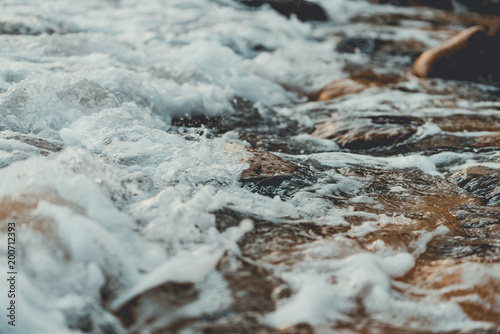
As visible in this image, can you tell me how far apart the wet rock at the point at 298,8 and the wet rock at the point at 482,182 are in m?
8.92

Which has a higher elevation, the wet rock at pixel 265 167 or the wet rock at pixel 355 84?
the wet rock at pixel 265 167

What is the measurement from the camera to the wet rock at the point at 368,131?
177 inches

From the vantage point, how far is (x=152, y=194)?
2.77m

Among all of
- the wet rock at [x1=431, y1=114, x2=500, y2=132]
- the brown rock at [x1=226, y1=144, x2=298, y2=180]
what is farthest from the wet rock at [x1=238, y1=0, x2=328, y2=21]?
the brown rock at [x1=226, y1=144, x2=298, y2=180]

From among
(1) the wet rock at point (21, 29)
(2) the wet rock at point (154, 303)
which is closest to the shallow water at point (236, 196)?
(2) the wet rock at point (154, 303)

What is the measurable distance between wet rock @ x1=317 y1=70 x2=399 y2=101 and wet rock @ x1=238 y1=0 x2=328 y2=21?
202 inches

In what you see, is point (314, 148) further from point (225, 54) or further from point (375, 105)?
point (225, 54)

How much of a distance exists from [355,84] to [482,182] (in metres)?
3.39

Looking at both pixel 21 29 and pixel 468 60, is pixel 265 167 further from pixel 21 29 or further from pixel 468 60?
pixel 21 29

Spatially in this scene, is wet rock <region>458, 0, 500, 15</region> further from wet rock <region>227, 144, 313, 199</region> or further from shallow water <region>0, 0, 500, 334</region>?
wet rock <region>227, 144, 313, 199</region>

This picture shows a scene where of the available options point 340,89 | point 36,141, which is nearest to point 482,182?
point 340,89

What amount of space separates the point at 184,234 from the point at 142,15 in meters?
9.13

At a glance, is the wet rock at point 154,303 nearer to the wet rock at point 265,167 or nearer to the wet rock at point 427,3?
the wet rock at point 265,167

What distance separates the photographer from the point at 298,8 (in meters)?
11.7
